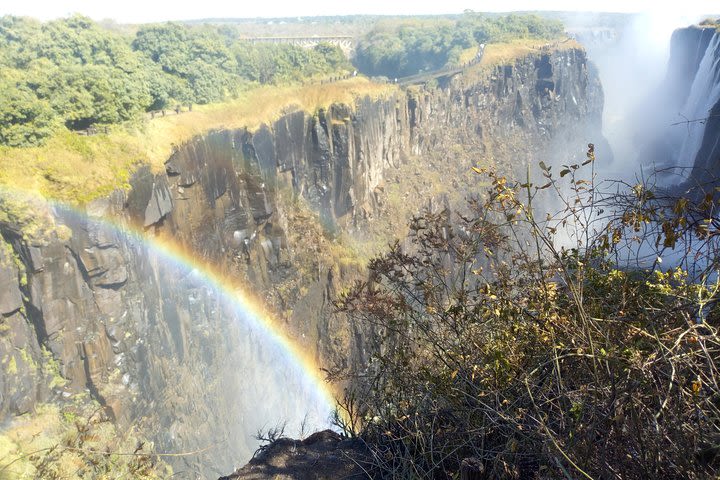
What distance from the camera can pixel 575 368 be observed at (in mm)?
4109

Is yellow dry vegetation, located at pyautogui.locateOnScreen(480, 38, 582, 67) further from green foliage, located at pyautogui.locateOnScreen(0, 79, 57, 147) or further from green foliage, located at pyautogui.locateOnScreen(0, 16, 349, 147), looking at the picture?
green foliage, located at pyautogui.locateOnScreen(0, 79, 57, 147)

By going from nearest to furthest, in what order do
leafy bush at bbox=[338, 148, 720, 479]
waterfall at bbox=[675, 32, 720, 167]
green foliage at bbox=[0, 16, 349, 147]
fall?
leafy bush at bbox=[338, 148, 720, 479]
green foliage at bbox=[0, 16, 349, 147]
waterfall at bbox=[675, 32, 720, 167]

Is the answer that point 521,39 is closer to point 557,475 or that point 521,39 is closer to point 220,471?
point 220,471

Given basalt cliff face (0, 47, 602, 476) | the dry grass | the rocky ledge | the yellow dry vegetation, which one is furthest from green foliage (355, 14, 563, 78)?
the rocky ledge

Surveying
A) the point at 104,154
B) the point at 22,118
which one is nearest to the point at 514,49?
the point at 104,154

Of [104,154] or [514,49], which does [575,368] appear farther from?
[514,49]

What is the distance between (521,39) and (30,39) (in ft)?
161

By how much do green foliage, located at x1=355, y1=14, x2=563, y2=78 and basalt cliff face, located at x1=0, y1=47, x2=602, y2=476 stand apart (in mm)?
13323

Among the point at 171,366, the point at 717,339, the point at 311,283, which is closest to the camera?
the point at 717,339

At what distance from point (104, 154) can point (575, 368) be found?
18.2 meters

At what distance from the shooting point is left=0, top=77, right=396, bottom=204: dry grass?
16.1 meters

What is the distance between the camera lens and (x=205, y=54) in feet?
104

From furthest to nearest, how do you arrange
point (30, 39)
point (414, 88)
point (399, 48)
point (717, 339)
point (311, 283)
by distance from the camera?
1. point (399, 48)
2. point (414, 88)
3. point (311, 283)
4. point (30, 39)
5. point (717, 339)

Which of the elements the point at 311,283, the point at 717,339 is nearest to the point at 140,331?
the point at 311,283
